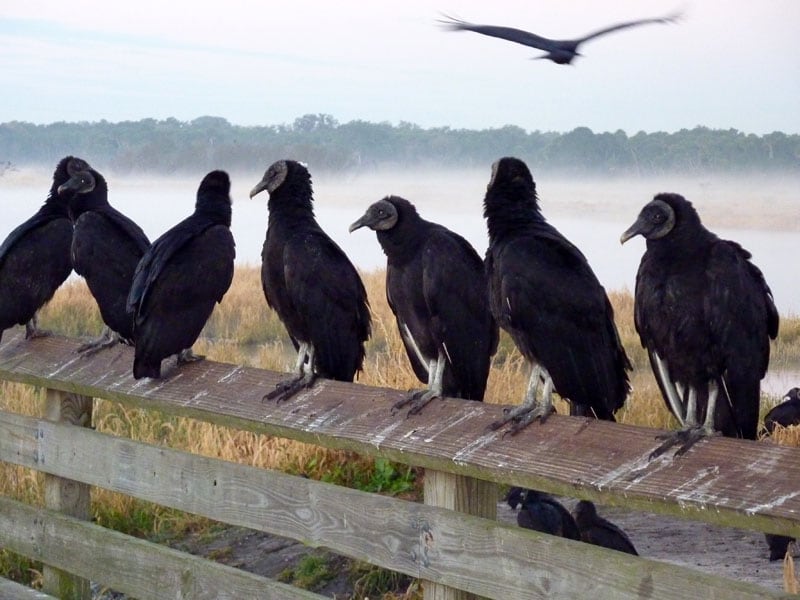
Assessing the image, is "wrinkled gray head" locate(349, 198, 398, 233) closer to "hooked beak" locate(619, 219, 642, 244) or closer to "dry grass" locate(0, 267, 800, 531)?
"hooked beak" locate(619, 219, 642, 244)

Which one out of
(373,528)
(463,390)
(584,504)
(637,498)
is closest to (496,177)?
(463,390)

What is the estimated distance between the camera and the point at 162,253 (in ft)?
10.9

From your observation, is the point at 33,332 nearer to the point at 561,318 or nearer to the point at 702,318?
the point at 561,318

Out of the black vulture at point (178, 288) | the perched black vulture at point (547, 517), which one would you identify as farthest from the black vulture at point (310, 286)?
the perched black vulture at point (547, 517)

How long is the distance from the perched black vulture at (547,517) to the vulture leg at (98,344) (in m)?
1.44

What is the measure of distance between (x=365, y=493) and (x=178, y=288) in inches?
40.9

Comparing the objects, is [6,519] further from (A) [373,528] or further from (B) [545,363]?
(B) [545,363]

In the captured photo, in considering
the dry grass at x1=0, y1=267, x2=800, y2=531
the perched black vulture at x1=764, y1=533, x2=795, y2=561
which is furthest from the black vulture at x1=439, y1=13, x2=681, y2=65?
the dry grass at x1=0, y1=267, x2=800, y2=531

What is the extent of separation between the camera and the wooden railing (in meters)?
1.96

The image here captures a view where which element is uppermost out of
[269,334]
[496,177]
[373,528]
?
[496,177]

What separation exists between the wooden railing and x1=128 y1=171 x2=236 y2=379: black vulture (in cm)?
9

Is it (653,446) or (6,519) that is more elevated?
(653,446)

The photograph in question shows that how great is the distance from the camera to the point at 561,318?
2.72 meters

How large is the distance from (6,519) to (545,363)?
6.11 ft
